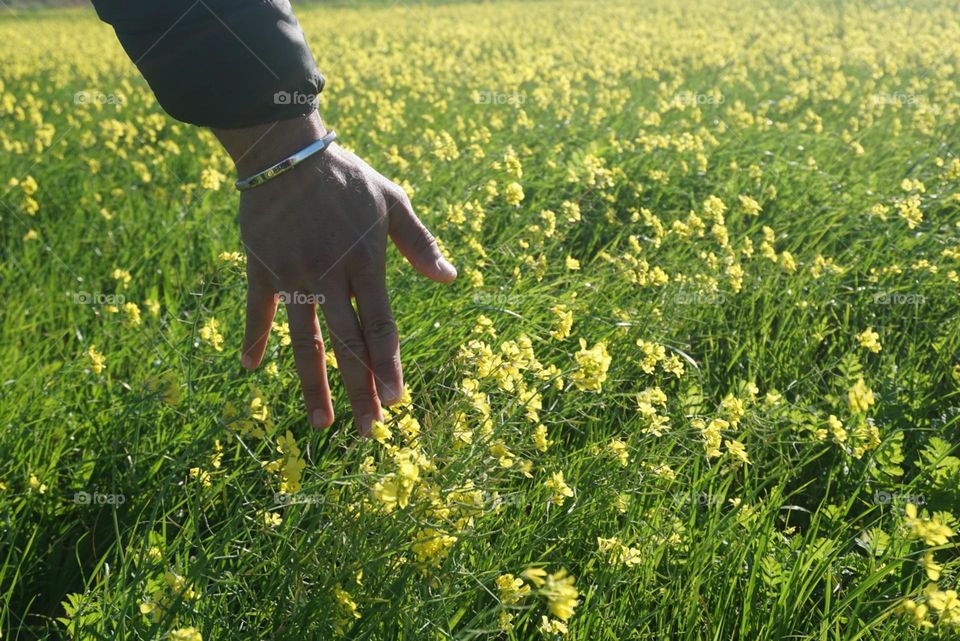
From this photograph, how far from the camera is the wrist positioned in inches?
61.0

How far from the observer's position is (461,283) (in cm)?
340

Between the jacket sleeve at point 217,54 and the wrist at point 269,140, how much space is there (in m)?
0.02

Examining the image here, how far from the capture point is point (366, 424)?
1469 millimetres

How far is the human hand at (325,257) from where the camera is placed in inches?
56.4

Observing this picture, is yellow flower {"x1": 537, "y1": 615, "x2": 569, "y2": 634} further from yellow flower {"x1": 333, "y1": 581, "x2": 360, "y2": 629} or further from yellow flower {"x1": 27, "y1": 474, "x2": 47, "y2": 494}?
yellow flower {"x1": 27, "y1": 474, "x2": 47, "y2": 494}

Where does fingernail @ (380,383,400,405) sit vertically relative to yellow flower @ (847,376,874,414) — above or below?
above

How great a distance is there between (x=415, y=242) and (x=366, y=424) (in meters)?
0.35

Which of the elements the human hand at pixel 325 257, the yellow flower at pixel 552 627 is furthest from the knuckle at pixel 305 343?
the yellow flower at pixel 552 627

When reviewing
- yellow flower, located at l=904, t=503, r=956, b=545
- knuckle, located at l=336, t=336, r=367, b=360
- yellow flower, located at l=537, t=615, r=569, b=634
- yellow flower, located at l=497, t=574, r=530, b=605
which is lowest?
yellow flower, located at l=537, t=615, r=569, b=634

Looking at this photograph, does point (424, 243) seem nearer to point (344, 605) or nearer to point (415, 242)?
point (415, 242)

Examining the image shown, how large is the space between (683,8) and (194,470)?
17583 millimetres

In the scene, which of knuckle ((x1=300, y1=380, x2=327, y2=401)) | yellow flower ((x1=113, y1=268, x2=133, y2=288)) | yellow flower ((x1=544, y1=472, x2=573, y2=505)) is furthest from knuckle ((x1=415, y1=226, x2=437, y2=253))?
yellow flower ((x1=113, y1=268, x2=133, y2=288))

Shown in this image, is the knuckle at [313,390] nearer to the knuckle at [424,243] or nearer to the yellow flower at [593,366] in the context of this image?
the knuckle at [424,243]

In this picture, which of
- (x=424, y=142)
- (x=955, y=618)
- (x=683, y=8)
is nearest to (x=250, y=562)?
(x=955, y=618)
